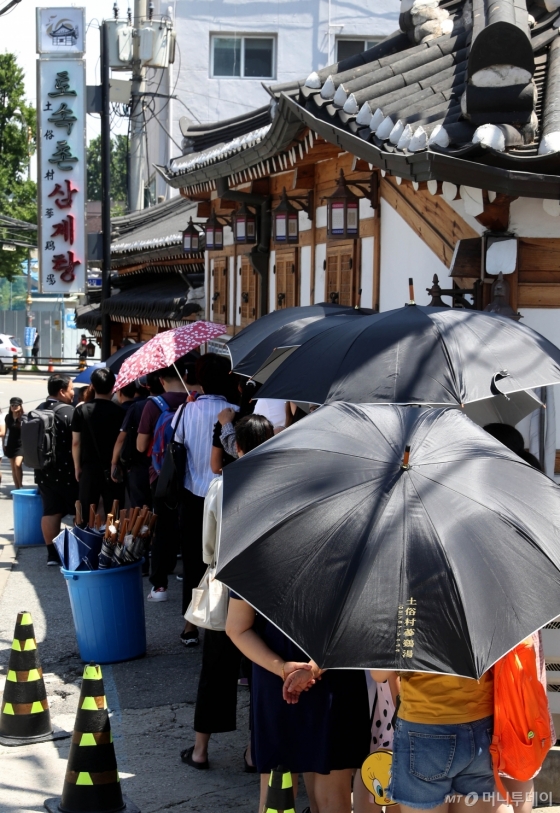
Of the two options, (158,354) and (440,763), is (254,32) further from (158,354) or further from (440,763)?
(440,763)

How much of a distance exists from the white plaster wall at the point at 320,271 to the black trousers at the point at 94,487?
2937mm

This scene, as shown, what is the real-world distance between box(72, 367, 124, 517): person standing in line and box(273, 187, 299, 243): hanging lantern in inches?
108

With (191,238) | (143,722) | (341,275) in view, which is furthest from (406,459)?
(191,238)

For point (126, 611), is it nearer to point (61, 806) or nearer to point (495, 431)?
point (61, 806)

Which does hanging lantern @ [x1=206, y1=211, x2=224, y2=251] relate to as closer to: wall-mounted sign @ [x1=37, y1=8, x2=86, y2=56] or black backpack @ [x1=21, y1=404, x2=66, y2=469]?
wall-mounted sign @ [x1=37, y1=8, x2=86, y2=56]

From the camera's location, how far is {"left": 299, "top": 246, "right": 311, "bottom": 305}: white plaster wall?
11.2 metres

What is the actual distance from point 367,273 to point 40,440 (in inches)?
141

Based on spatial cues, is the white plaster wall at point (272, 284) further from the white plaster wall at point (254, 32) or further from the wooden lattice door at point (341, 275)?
the white plaster wall at point (254, 32)

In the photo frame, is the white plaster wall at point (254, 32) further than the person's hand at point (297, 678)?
Yes

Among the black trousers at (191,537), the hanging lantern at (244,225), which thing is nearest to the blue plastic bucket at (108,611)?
the black trousers at (191,537)

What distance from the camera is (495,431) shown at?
198 inches

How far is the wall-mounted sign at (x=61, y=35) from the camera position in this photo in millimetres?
17859

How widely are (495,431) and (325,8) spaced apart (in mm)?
29012

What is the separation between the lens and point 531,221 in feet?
22.0
